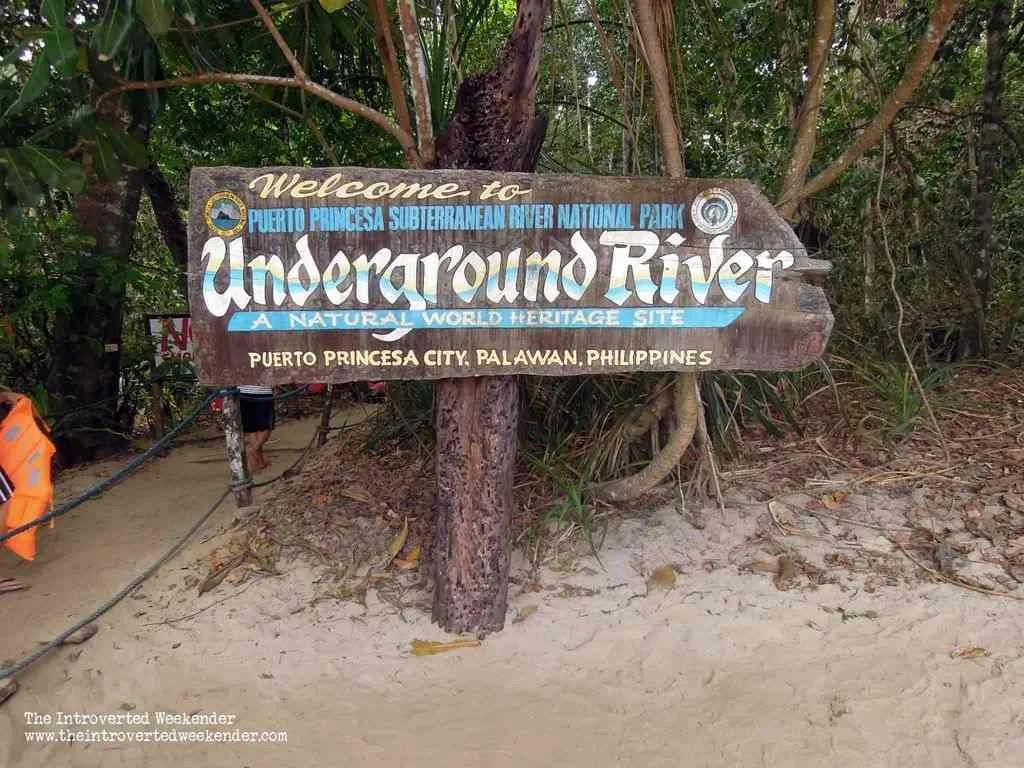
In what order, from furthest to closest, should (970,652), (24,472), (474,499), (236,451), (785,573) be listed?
(236,451) < (24,472) < (785,573) < (474,499) < (970,652)

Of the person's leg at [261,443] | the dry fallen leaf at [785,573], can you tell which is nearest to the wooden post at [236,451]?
the person's leg at [261,443]

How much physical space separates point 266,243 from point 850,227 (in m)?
4.96

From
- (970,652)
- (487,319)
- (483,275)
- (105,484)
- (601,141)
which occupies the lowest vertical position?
(970,652)

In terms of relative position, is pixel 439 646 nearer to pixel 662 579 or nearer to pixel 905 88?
pixel 662 579

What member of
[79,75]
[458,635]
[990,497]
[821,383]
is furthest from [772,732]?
[79,75]

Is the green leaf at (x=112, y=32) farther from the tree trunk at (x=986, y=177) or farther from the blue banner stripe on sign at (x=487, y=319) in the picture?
the tree trunk at (x=986, y=177)

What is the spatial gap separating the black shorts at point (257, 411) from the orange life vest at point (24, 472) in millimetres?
1633

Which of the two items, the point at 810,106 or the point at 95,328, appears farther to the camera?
the point at 95,328

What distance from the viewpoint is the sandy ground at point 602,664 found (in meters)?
2.45

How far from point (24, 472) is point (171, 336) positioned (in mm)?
2995

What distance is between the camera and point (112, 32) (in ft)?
8.55

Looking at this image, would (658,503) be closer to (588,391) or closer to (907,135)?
(588,391)

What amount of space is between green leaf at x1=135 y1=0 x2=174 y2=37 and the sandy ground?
100 inches

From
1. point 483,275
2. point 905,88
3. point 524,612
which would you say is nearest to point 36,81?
point 483,275
